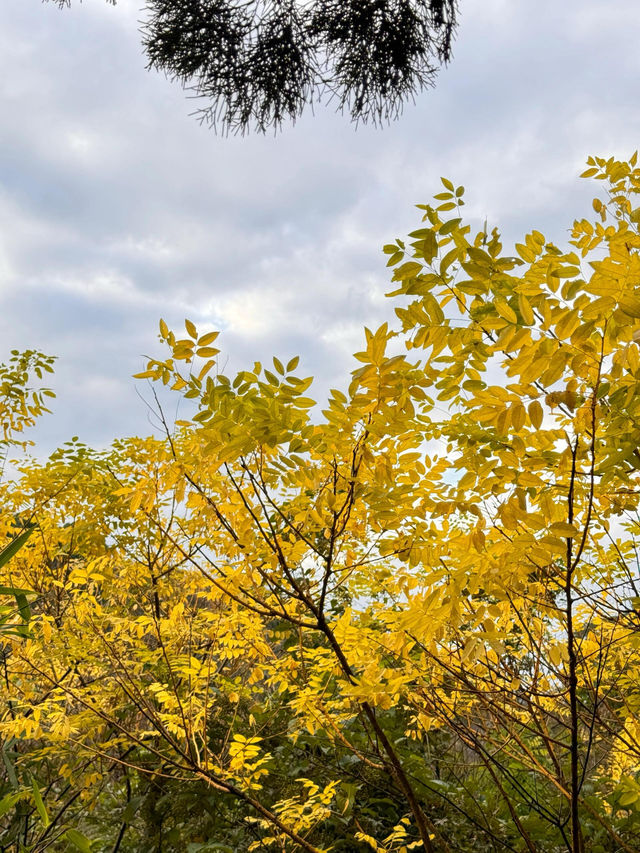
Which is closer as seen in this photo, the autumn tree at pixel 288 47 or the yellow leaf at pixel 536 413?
the yellow leaf at pixel 536 413

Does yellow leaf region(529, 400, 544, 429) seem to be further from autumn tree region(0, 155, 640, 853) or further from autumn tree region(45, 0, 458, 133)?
autumn tree region(45, 0, 458, 133)

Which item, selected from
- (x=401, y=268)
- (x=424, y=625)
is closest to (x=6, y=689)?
(x=424, y=625)

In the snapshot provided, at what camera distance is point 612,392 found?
1465mm

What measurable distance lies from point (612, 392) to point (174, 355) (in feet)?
3.58

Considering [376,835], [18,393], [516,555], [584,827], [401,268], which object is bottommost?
[376,835]

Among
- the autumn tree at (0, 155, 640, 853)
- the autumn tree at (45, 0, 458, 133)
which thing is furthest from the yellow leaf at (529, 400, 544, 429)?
the autumn tree at (45, 0, 458, 133)

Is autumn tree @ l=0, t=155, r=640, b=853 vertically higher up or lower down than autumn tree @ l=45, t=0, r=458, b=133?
lower down

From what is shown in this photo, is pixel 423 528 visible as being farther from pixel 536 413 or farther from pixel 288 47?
pixel 288 47

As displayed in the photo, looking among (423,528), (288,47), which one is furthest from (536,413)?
(288,47)

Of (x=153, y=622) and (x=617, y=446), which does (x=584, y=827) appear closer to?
(x=153, y=622)

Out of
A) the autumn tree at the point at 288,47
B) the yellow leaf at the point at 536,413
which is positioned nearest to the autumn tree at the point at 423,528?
the yellow leaf at the point at 536,413

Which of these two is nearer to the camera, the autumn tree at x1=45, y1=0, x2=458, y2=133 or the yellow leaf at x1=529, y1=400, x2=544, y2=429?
the yellow leaf at x1=529, y1=400, x2=544, y2=429

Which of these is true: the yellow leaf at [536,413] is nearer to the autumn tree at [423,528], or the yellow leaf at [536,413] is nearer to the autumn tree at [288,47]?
the autumn tree at [423,528]

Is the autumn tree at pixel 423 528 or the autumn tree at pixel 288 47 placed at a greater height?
the autumn tree at pixel 288 47
